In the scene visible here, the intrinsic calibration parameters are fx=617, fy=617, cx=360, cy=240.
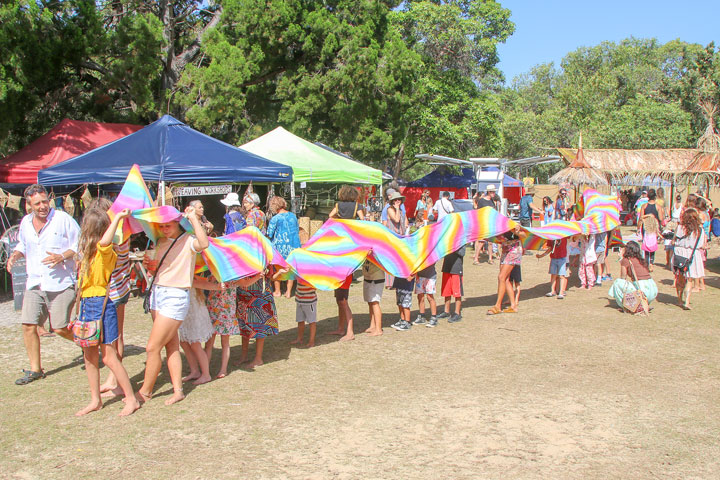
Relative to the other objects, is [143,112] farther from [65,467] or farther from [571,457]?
[571,457]

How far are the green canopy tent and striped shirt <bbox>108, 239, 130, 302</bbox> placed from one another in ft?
25.1

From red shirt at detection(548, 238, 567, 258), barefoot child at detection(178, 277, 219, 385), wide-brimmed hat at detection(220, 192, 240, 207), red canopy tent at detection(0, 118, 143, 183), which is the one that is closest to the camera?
barefoot child at detection(178, 277, 219, 385)

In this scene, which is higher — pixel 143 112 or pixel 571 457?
pixel 143 112

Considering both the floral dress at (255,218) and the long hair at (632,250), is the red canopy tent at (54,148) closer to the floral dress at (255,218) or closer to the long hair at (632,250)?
the floral dress at (255,218)

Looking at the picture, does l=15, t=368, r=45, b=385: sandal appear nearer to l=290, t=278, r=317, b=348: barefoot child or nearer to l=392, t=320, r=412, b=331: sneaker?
l=290, t=278, r=317, b=348: barefoot child

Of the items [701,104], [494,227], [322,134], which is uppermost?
[701,104]

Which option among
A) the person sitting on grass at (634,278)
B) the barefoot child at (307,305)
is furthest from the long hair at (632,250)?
the barefoot child at (307,305)

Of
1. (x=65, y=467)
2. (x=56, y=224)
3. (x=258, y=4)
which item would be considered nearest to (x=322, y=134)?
(x=258, y=4)

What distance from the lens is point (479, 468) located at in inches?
157

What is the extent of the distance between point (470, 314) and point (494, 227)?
129 centimetres

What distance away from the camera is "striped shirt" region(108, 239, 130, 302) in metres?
5.13

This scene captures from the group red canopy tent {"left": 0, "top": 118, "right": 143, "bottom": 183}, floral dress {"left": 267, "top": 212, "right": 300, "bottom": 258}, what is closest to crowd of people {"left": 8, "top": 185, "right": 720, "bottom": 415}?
floral dress {"left": 267, "top": 212, "right": 300, "bottom": 258}

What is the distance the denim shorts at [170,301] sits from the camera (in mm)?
4930

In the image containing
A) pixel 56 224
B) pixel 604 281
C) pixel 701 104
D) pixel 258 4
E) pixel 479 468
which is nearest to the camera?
pixel 479 468
